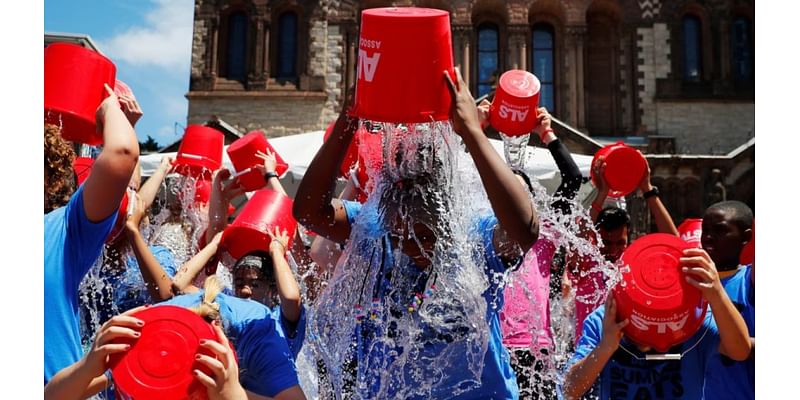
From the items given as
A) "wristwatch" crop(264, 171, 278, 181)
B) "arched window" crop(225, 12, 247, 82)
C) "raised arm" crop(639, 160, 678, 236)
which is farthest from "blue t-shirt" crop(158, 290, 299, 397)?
"arched window" crop(225, 12, 247, 82)

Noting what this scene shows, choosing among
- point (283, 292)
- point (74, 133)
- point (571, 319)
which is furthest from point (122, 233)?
point (571, 319)

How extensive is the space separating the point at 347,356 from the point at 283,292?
23.7 inches

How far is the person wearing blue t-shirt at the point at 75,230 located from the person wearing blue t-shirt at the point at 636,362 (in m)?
1.87

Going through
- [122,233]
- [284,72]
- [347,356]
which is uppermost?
[284,72]

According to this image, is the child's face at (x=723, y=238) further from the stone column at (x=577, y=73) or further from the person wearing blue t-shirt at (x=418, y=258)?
the stone column at (x=577, y=73)

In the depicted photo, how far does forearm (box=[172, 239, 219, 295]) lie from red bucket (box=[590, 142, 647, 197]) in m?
2.73

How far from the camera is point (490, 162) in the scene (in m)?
2.10

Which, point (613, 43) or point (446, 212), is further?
point (613, 43)

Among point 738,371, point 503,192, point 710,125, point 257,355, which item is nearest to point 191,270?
point 257,355

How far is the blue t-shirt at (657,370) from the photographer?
3.04 metres

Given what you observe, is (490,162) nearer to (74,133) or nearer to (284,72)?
(74,133)

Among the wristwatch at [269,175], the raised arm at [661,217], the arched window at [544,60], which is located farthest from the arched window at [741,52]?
the wristwatch at [269,175]

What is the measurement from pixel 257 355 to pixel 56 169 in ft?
3.21

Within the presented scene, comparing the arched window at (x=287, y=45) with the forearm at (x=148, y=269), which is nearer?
the forearm at (x=148, y=269)
